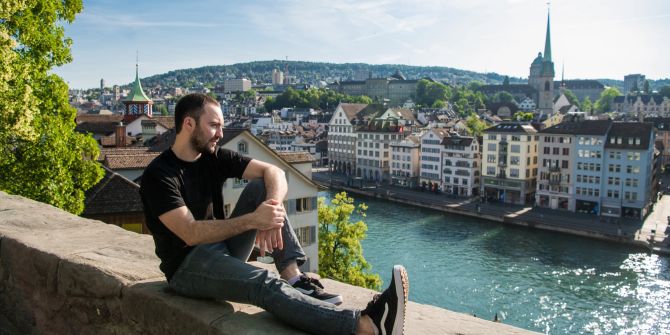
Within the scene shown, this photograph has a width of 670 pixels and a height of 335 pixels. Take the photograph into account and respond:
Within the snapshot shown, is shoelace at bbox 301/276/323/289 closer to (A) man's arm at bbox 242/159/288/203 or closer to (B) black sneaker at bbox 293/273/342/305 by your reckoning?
(B) black sneaker at bbox 293/273/342/305

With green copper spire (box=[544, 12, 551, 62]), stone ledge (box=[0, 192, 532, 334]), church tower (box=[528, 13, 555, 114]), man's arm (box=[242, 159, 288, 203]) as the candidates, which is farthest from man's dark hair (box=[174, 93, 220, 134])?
green copper spire (box=[544, 12, 551, 62])

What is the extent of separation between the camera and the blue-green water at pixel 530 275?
72.9ft

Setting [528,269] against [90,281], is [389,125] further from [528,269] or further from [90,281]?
[90,281]

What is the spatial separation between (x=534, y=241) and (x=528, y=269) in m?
6.69

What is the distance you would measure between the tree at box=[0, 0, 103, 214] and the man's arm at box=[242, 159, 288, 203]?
563 cm

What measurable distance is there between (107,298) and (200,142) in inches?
30.7

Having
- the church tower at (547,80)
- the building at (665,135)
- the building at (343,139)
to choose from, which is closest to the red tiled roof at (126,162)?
the building at (343,139)

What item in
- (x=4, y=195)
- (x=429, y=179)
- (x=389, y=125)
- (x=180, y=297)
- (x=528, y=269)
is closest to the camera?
(x=180, y=297)

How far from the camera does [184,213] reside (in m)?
2.64

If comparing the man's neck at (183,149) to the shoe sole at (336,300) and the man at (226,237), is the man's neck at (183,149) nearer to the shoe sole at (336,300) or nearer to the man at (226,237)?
the man at (226,237)

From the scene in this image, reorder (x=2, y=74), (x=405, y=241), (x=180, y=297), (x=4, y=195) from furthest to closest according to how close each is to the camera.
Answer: (x=405, y=241), (x=2, y=74), (x=4, y=195), (x=180, y=297)

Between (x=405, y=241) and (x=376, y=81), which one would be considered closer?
(x=405, y=241)

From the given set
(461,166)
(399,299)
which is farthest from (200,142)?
(461,166)

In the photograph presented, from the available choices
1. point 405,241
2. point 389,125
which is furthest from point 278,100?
point 405,241
